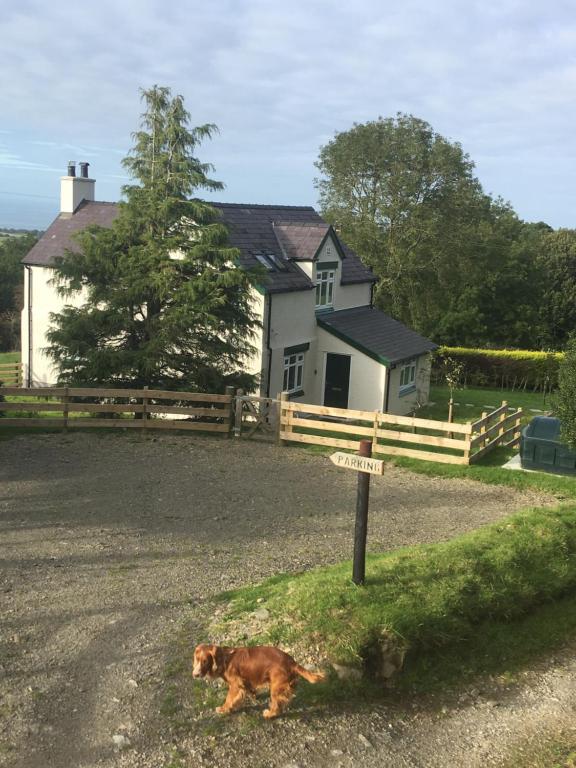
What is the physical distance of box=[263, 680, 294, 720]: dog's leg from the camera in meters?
6.53

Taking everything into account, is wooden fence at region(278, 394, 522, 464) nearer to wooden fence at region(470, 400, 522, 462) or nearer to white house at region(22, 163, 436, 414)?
wooden fence at region(470, 400, 522, 462)

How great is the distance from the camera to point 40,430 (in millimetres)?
18359

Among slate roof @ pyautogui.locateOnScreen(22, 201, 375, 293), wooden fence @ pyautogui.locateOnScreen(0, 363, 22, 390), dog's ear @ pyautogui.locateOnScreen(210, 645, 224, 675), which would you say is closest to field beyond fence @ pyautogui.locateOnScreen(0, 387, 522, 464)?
slate roof @ pyautogui.locateOnScreen(22, 201, 375, 293)

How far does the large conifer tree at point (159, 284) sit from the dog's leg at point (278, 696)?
14224 millimetres

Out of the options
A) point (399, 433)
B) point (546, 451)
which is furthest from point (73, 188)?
point (546, 451)

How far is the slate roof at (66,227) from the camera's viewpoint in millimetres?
29000

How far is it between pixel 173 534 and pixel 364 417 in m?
6.85

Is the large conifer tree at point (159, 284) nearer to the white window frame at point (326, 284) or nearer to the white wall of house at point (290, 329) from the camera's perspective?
the white wall of house at point (290, 329)

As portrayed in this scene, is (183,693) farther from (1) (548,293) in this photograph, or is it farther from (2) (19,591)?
(1) (548,293)

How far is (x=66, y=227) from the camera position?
98.9ft

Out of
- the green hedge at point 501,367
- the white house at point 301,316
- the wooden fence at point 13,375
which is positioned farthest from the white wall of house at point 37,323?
the green hedge at point 501,367

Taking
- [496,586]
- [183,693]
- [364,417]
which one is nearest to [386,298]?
[364,417]

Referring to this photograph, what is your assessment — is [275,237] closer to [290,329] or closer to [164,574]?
[290,329]

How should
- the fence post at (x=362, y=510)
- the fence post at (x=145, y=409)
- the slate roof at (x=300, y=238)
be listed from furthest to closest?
the slate roof at (x=300, y=238), the fence post at (x=145, y=409), the fence post at (x=362, y=510)
